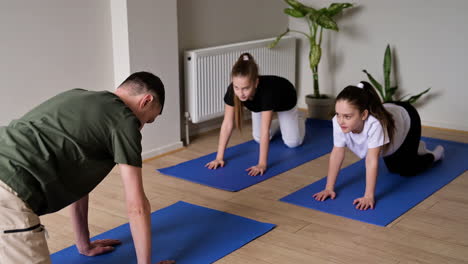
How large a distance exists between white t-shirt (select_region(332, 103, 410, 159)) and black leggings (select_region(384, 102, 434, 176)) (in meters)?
0.06

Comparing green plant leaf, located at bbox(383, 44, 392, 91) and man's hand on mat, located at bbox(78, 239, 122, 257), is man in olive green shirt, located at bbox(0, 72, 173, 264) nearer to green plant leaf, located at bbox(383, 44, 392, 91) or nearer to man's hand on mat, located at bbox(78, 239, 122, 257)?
man's hand on mat, located at bbox(78, 239, 122, 257)

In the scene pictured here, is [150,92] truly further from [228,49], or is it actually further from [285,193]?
[228,49]

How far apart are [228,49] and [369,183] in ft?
6.23

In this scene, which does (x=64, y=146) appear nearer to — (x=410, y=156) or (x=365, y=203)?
(x=365, y=203)

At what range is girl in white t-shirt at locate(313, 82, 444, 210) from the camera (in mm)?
3004

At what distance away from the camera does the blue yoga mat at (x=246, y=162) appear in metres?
3.54

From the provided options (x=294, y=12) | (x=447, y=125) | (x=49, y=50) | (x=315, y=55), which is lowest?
(x=447, y=125)

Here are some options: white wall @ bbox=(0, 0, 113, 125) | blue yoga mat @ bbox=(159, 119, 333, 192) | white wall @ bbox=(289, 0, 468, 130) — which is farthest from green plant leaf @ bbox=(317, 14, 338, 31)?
white wall @ bbox=(0, 0, 113, 125)

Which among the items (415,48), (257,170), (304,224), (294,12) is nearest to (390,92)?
(415,48)

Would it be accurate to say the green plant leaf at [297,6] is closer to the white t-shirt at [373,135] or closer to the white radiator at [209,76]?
the white radiator at [209,76]

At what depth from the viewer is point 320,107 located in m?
5.14

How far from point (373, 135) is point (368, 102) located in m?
0.18

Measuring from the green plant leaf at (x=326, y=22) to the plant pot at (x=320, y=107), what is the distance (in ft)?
2.12

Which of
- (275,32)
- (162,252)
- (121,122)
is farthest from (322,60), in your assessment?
(121,122)
